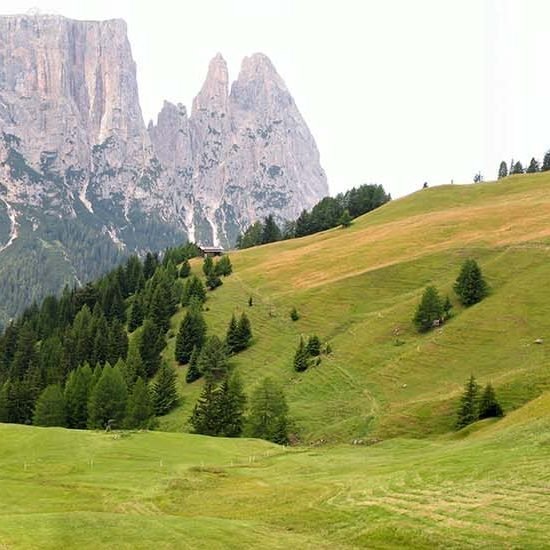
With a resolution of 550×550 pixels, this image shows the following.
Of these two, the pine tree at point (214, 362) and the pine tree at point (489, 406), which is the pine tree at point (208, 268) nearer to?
the pine tree at point (214, 362)

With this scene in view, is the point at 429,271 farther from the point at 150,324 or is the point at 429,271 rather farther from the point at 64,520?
the point at 64,520

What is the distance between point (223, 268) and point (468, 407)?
10112 centimetres

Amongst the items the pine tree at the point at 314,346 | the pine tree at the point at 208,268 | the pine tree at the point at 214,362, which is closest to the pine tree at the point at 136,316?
the pine tree at the point at 208,268

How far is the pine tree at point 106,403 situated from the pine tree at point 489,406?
5214 cm

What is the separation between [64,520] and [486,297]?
89.0 m

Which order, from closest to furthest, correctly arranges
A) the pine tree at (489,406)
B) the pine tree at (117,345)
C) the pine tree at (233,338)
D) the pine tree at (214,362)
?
the pine tree at (489,406)
the pine tree at (214,362)
the pine tree at (233,338)
the pine tree at (117,345)

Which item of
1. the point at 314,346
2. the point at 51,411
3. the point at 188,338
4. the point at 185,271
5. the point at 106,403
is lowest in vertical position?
the point at 51,411

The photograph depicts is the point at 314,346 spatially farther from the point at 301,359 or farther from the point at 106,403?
the point at 106,403

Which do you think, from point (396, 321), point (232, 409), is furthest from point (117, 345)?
point (396, 321)

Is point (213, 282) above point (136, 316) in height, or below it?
above

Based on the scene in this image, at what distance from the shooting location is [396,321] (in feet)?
355

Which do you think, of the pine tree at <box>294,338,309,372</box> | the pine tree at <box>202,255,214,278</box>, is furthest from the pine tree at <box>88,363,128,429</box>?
the pine tree at <box>202,255,214,278</box>

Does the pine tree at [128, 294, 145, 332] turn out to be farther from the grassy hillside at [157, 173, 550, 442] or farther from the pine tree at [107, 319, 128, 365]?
the pine tree at [107, 319, 128, 365]

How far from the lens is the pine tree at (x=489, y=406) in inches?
2726
